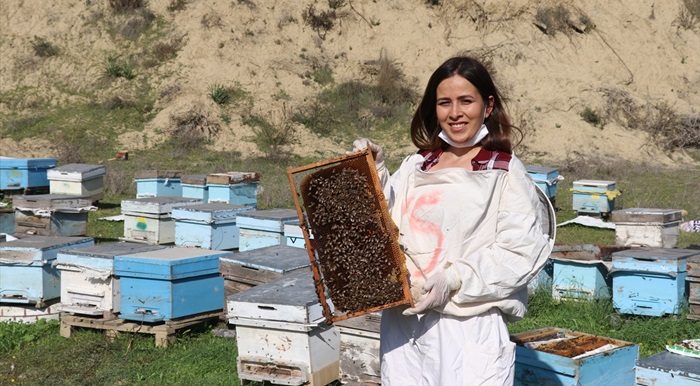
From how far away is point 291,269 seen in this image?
555cm

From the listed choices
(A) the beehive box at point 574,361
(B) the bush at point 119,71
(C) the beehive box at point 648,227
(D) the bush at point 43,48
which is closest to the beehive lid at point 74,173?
(C) the beehive box at point 648,227

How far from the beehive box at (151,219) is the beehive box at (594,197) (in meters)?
5.73

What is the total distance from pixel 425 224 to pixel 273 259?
3462mm

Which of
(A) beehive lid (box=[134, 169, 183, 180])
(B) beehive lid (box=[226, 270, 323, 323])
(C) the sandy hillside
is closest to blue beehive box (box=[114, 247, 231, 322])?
(B) beehive lid (box=[226, 270, 323, 323])

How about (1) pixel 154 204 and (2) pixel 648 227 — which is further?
(1) pixel 154 204

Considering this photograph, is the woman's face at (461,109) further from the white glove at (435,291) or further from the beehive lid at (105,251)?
the beehive lid at (105,251)

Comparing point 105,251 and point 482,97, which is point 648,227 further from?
point 482,97

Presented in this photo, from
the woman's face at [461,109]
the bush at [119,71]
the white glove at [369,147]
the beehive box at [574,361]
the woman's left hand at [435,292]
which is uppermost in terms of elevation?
the bush at [119,71]

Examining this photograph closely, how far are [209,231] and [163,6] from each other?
17.4m

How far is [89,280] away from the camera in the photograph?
5957mm

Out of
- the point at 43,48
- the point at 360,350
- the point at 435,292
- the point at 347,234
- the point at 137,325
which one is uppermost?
the point at 43,48

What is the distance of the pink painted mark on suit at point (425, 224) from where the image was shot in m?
2.40

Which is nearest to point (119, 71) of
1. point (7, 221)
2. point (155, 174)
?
point (155, 174)

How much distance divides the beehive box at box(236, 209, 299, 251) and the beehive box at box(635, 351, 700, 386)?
14.4 ft
